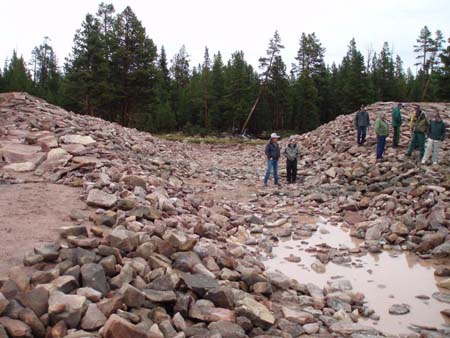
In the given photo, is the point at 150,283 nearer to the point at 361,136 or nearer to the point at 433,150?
the point at 433,150

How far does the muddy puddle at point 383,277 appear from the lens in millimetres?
5695

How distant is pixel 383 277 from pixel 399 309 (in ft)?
4.33

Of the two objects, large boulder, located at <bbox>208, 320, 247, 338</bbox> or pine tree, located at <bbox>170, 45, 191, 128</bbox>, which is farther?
pine tree, located at <bbox>170, 45, 191, 128</bbox>

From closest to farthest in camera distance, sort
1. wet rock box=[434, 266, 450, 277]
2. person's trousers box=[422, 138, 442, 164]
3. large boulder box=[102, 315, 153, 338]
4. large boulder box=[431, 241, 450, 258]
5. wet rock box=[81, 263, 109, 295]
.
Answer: large boulder box=[102, 315, 153, 338], wet rock box=[81, 263, 109, 295], wet rock box=[434, 266, 450, 277], large boulder box=[431, 241, 450, 258], person's trousers box=[422, 138, 442, 164]

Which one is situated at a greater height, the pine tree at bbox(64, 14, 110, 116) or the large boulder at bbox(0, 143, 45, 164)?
the pine tree at bbox(64, 14, 110, 116)

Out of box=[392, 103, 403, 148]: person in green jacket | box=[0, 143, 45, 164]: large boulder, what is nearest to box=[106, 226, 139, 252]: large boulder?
box=[0, 143, 45, 164]: large boulder

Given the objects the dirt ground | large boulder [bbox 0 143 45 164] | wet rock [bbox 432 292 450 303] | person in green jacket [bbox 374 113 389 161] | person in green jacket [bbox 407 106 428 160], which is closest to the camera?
the dirt ground

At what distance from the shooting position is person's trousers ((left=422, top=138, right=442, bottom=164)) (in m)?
12.6

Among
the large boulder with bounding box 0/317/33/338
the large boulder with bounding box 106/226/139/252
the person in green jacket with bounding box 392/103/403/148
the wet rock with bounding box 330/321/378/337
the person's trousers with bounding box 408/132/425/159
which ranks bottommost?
the wet rock with bounding box 330/321/378/337

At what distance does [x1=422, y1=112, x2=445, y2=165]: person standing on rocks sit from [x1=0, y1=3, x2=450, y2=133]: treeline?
25.4 metres

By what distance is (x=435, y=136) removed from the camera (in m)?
12.3

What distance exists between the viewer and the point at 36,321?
13.1 ft

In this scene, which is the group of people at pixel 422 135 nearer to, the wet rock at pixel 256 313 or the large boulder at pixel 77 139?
the wet rock at pixel 256 313

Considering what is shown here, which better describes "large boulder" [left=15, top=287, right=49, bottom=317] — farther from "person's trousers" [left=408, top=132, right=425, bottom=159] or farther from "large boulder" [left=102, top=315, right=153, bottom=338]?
"person's trousers" [left=408, top=132, right=425, bottom=159]
